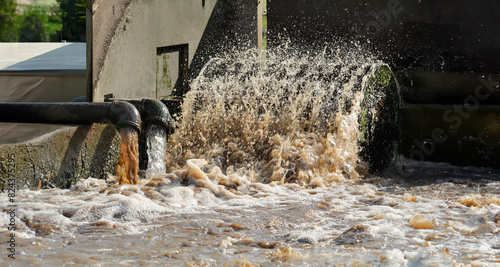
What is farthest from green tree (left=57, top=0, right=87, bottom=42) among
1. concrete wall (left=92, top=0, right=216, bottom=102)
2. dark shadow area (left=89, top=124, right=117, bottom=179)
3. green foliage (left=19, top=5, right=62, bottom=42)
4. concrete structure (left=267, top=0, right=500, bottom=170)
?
dark shadow area (left=89, top=124, right=117, bottom=179)

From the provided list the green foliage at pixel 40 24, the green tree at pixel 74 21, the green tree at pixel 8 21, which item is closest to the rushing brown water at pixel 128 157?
the green tree at pixel 74 21

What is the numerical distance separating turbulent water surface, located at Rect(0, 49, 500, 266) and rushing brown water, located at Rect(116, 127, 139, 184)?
0.56 feet

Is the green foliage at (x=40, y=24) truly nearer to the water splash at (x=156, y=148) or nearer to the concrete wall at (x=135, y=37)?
the concrete wall at (x=135, y=37)

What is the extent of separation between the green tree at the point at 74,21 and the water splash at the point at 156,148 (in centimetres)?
2300

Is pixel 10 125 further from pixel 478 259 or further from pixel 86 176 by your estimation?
pixel 478 259

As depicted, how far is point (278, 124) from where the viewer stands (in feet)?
25.3

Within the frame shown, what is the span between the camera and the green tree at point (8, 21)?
35.0 metres

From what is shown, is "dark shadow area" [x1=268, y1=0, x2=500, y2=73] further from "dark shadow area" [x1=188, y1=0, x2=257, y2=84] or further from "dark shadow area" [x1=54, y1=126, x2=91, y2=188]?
"dark shadow area" [x1=54, y1=126, x2=91, y2=188]

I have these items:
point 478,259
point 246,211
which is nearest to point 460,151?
point 246,211

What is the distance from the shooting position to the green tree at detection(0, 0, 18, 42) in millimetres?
35031

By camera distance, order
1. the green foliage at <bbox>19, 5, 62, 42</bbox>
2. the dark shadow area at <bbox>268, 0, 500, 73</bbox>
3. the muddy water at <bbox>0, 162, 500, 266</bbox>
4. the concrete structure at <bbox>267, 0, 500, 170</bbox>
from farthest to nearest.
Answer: the green foliage at <bbox>19, 5, 62, 42</bbox>, the dark shadow area at <bbox>268, 0, 500, 73</bbox>, the concrete structure at <bbox>267, 0, 500, 170</bbox>, the muddy water at <bbox>0, 162, 500, 266</bbox>

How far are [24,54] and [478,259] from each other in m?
10.4

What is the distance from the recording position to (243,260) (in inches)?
158

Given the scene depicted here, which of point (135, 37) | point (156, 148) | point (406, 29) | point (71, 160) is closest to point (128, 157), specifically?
point (71, 160)
